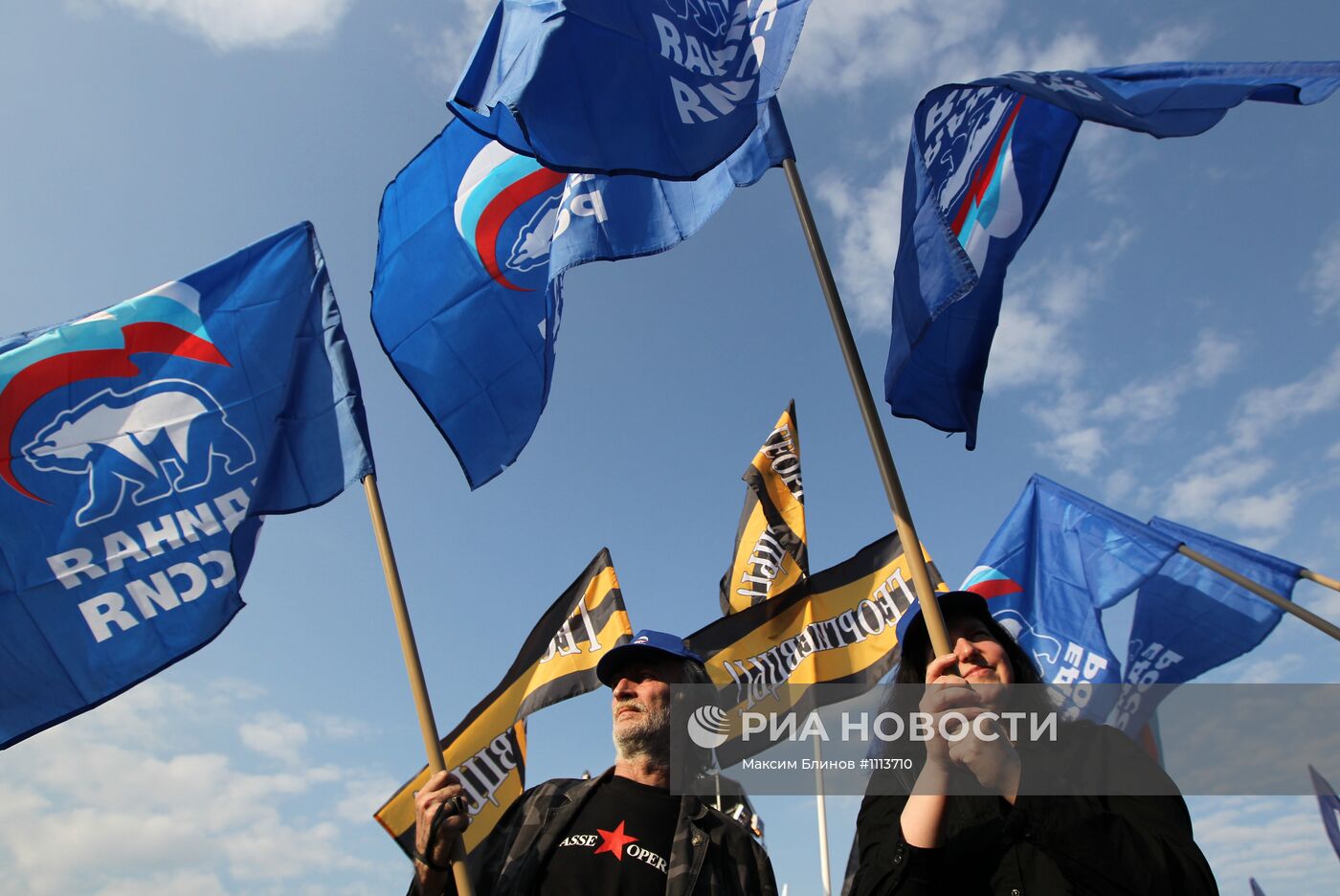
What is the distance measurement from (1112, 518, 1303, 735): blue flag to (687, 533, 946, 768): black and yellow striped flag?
2.51 meters

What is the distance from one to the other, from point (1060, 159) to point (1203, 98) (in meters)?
0.72

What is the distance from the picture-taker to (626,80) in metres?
4.14

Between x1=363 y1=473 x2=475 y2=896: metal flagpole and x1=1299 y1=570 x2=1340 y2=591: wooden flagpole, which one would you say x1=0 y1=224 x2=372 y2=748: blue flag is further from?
x1=1299 y1=570 x2=1340 y2=591: wooden flagpole

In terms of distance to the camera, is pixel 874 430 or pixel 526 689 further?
pixel 526 689

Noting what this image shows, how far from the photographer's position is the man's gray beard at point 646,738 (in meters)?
4.32

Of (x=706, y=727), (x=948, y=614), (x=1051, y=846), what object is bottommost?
(x=1051, y=846)

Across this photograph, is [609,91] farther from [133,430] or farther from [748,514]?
[748,514]

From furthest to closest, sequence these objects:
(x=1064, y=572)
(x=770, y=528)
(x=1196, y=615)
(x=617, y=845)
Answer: (x=770, y=528)
(x=1196, y=615)
(x=1064, y=572)
(x=617, y=845)

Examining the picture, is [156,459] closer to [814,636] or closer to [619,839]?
[619,839]

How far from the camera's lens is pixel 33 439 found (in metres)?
5.16

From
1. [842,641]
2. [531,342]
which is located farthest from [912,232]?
[842,641]

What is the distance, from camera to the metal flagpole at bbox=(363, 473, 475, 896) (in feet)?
11.6

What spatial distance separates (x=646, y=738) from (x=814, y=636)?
6.03 m

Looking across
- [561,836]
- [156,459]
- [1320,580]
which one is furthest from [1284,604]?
[156,459]
